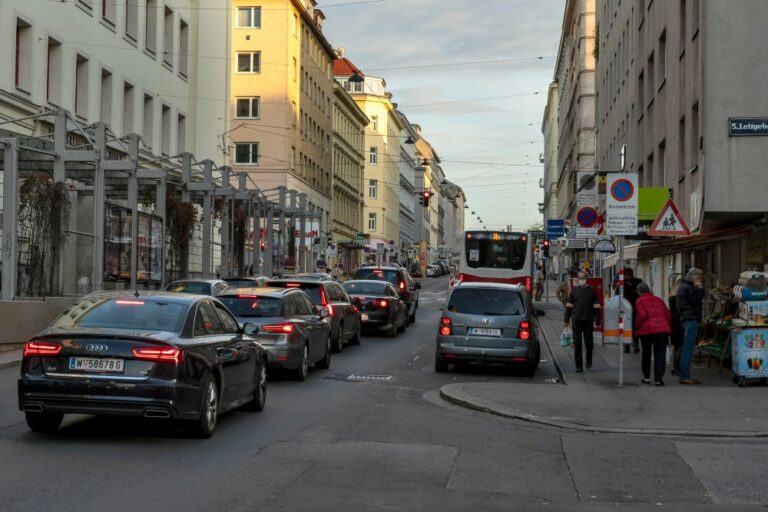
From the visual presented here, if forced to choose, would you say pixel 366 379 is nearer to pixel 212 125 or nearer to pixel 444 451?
pixel 444 451

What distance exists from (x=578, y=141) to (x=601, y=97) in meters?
24.3

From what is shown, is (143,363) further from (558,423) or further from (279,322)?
(279,322)

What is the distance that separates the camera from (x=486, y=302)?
19.8 m

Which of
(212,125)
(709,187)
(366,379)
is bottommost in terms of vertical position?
(366,379)

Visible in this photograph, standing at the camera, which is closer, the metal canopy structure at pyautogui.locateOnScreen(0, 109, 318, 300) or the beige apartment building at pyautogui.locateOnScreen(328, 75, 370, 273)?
the metal canopy structure at pyautogui.locateOnScreen(0, 109, 318, 300)

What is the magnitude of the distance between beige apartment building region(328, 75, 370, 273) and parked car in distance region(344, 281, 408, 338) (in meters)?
53.8

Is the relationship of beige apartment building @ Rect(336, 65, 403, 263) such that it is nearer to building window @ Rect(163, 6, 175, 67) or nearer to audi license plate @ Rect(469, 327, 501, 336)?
building window @ Rect(163, 6, 175, 67)

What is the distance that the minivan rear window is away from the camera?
19656 millimetres

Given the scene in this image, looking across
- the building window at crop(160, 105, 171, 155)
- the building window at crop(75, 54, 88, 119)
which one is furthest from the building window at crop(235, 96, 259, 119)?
the building window at crop(75, 54, 88, 119)

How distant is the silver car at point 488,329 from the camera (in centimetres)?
1939

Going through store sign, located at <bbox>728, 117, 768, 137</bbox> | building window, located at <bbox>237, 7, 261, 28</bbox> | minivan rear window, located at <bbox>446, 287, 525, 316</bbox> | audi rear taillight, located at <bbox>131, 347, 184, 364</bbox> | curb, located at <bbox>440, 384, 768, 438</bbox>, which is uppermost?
building window, located at <bbox>237, 7, 261, 28</bbox>

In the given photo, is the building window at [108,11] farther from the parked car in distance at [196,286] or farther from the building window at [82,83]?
the parked car in distance at [196,286]

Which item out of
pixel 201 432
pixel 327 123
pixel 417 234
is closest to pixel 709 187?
pixel 201 432

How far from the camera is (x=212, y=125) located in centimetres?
5181
